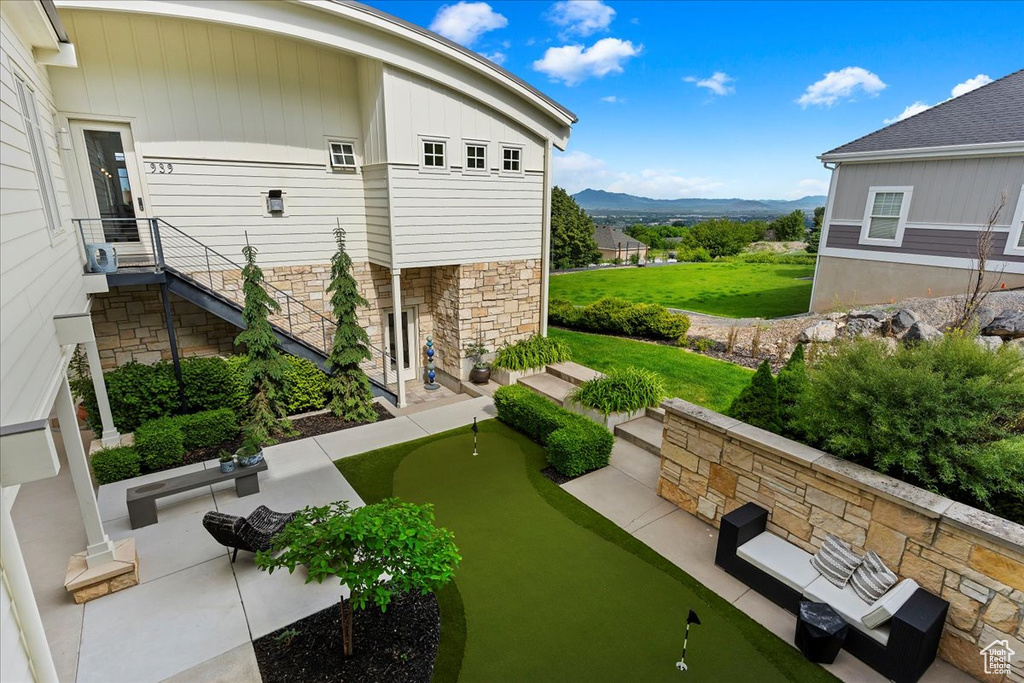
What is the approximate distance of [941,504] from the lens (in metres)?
4.63

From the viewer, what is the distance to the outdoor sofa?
438cm

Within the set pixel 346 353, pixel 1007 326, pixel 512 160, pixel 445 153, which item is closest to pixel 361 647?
pixel 346 353

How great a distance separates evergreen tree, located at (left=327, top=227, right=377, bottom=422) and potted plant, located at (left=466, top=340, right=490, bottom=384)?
275cm

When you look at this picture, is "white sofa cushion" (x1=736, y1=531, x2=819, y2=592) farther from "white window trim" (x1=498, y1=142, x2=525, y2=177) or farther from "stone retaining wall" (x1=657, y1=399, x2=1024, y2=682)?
"white window trim" (x1=498, y1=142, x2=525, y2=177)

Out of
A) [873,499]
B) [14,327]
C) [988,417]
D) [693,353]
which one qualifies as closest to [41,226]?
[14,327]

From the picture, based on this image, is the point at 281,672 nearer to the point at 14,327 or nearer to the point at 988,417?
the point at 14,327

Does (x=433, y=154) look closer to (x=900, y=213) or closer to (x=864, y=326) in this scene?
(x=864, y=326)

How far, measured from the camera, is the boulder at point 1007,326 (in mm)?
9938

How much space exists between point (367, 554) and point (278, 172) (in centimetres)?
915

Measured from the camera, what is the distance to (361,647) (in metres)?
4.85

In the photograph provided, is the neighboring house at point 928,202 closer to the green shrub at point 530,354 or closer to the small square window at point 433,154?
the green shrub at point 530,354

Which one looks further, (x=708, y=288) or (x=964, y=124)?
(x=708, y=288)

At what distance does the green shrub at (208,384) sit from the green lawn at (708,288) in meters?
14.3

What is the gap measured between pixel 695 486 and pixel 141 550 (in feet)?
25.0
